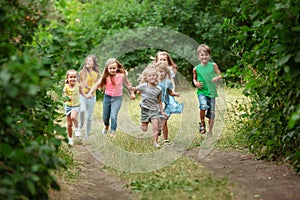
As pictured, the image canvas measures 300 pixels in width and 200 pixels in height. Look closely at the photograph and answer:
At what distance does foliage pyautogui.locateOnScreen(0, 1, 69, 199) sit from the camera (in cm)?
349

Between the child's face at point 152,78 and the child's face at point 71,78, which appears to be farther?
the child's face at point 71,78

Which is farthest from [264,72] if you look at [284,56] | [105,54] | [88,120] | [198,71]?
[105,54]

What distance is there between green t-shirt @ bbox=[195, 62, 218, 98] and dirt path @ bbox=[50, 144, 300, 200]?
2203 mm

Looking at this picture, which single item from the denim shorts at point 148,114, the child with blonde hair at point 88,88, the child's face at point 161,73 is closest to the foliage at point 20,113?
the denim shorts at point 148,114

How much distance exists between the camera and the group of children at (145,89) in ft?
29.0

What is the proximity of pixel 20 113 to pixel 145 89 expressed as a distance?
166 inches

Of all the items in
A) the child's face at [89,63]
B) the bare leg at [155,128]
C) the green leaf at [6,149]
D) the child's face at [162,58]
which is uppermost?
the child's face at [162,58]

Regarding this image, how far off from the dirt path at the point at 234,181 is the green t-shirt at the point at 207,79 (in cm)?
220

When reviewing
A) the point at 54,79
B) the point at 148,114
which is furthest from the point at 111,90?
the point at 54,79

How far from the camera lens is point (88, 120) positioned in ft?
33.2

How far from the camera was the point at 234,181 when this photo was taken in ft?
18.7

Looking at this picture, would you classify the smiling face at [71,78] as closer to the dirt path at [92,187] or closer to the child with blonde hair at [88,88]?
the child with blonde hair at [88,88]

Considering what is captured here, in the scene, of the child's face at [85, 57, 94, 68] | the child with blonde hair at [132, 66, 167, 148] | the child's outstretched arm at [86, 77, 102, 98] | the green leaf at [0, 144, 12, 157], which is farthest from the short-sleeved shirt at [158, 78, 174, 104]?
the green leaf at [0, 144, 12, 157]

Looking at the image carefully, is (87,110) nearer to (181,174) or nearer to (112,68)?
(112,68)
